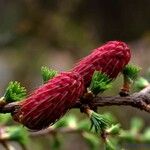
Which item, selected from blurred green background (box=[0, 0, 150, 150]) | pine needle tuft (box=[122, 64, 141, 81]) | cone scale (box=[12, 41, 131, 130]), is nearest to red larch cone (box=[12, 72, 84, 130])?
cone scale (box=[12, 41, 131, 130])

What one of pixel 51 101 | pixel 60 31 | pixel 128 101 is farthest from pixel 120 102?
pixel 60 31

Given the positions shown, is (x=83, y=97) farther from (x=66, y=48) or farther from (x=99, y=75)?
(x=66, y=48)

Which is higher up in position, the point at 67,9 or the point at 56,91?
the point at 67,9

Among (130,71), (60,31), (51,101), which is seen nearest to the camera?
(51,101)

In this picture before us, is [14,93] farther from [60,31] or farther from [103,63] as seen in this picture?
[60,31]

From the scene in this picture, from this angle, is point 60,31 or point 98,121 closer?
point 98,121

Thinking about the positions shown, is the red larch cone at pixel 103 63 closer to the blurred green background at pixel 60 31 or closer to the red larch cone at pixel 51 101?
the red larch cone at pixel 51 101

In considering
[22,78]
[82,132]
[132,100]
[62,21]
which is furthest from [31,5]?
[132,100]
